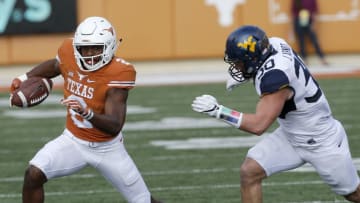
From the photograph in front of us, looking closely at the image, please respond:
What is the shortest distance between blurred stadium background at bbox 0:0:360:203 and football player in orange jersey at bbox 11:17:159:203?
108 cm

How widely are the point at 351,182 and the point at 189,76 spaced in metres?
9.04

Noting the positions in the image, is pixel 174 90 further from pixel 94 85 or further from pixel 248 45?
pixel 248 45

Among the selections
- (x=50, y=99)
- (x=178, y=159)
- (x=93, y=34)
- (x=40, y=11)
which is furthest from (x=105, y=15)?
(x=93, y=34)

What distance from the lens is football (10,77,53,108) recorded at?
608cm

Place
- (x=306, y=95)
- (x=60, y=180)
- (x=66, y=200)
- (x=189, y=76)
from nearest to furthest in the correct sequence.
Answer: (x=306, y=95) < (x=66, y=200) < (x=60, y=180) < (x=189, y=76)

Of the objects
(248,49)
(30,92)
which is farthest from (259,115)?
(30,92)

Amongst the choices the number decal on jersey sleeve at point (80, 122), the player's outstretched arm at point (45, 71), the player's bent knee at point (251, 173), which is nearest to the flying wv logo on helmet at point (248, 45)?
the player's bent knee at point (251, 173)

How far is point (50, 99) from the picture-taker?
1246 cm

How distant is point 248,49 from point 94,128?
1078 millimetres

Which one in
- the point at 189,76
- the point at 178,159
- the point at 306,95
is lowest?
the point at 189,76

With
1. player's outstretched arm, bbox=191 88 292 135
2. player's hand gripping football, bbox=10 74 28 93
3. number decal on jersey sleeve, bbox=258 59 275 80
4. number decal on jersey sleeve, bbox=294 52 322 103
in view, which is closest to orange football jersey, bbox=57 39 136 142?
player's hand gripping football, bbox=10 74 28 93

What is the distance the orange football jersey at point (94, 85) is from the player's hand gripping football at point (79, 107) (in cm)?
39

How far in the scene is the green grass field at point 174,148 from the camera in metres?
7.18

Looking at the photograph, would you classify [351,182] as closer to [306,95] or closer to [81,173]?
[306,95]
